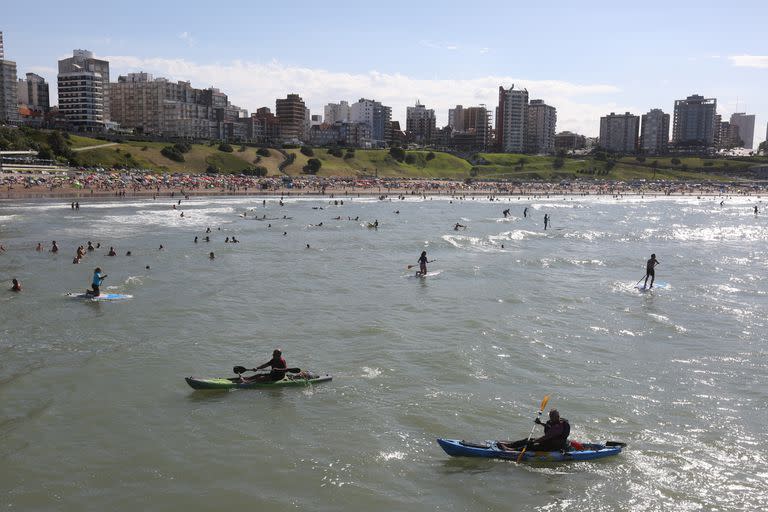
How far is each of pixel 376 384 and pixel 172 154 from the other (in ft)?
394

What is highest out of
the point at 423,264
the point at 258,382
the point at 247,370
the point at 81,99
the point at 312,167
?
the point at 81,99

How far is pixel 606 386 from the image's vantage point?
16984 mm

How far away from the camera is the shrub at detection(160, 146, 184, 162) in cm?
12656

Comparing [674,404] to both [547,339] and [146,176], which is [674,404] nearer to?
[547,339]

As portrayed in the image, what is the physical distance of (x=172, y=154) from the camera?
127m

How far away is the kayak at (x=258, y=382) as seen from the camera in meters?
16.1

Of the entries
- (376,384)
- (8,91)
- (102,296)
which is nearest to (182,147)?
(8,91)

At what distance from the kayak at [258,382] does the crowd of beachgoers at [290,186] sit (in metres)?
78.0

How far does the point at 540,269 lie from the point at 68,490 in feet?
97.9

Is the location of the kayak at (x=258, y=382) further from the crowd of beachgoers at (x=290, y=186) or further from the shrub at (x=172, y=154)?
the shrub at (x=172, y=154)

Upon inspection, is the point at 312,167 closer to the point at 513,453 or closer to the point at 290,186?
the point at 290,186

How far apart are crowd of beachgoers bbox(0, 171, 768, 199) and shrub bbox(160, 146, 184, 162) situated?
11.3 metres

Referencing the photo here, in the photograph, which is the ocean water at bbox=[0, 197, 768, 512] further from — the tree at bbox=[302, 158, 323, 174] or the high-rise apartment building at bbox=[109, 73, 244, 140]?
the high-rise apartment building at bbox=[109, 73, 244, 140]

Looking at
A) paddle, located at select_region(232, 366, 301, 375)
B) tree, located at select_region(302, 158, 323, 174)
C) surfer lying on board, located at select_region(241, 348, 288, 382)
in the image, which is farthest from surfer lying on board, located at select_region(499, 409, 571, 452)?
tree, located at select_region(302, 158, 323, 174)
